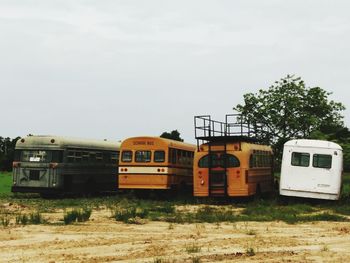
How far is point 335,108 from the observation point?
47062 millimetres

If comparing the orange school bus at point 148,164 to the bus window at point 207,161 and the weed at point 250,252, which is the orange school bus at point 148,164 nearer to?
the bus window at point 207,161

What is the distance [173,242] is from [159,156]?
12.9 meters

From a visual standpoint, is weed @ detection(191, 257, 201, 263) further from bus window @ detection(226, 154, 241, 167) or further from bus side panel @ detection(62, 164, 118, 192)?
bus side panel @ detection(62, 164, 118, 192)

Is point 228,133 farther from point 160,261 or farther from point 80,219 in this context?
point 160,261

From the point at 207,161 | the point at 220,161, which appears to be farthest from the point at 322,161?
the point at 207,161

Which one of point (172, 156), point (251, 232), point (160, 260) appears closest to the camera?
point (160, 260)

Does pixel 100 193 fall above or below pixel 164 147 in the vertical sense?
below

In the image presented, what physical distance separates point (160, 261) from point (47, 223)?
21.6 feet

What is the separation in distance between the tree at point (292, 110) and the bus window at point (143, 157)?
1920cm

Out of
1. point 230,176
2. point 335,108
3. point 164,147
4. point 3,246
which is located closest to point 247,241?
point 3,246

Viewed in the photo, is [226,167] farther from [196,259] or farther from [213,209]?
[196,259]

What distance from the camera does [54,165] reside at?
83.7 ft

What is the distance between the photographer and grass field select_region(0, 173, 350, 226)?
17406 mm

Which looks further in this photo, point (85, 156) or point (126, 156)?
point (85, 156)
